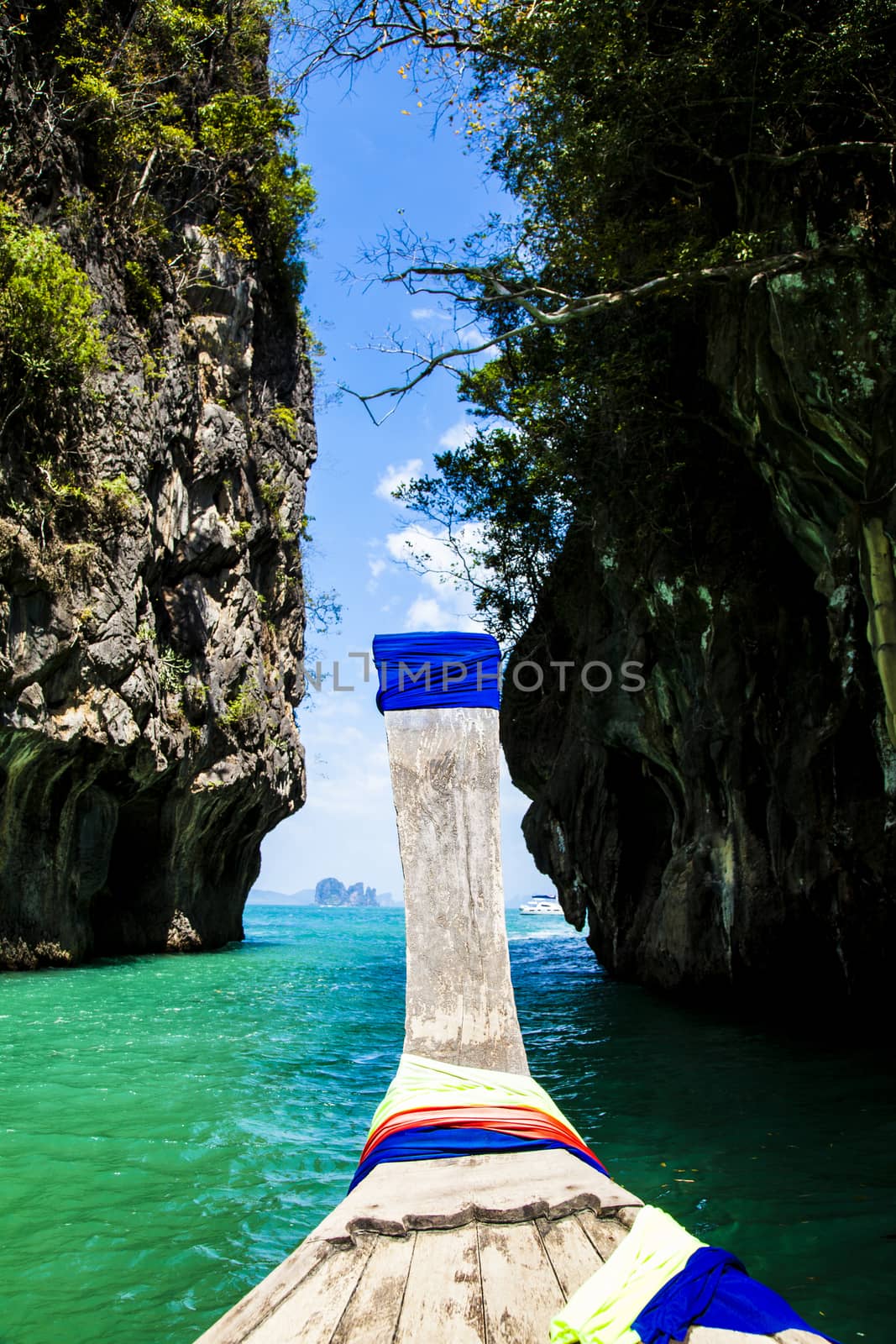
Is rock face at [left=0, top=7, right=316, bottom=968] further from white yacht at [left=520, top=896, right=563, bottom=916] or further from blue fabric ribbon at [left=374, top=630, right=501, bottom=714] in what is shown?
white yacht at [left=520, top=896, right=563, bottom=916]

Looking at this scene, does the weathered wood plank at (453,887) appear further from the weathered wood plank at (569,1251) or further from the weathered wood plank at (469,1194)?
the weathered wood plank at (569,1251)

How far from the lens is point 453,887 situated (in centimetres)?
313

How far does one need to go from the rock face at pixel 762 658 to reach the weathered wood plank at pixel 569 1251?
222 inches

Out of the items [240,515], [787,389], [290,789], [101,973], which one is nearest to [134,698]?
[101,973]

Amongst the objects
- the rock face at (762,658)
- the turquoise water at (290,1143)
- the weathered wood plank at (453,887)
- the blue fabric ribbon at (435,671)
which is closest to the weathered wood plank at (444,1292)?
the weathered wood plank at (453,887)

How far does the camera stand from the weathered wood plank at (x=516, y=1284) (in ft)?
4.97

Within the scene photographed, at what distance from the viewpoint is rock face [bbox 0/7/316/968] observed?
13.7 metres

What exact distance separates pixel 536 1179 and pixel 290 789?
71.7 ft

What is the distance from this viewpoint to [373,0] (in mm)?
7590

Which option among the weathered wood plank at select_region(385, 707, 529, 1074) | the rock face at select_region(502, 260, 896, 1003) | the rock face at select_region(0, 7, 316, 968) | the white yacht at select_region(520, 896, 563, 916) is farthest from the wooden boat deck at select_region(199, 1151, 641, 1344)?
the white yacht at select_region(520, 896, 563, 916)

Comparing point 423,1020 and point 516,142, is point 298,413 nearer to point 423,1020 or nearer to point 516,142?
point 516,142

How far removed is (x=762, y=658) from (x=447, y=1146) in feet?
28.9

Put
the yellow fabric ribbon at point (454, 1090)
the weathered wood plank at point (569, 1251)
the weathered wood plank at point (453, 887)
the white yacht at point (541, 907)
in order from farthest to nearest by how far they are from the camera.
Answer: the white yacht at point (541, 907) < the weathered wood plank at point (453, 887) < the yellow fabric ribbon at point (454, 1090) < the weathered wood plank at point (569, 1251)

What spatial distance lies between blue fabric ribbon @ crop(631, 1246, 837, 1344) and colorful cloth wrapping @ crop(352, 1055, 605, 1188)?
809 mm
